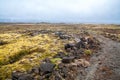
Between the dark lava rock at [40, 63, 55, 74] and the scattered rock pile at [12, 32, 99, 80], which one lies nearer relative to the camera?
the scattered rock pile at [12, 32, 99, 80]

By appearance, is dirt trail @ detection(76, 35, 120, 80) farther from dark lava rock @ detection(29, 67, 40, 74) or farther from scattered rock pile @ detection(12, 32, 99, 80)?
dark lava rock @ detection(29, 67, 40, 74)

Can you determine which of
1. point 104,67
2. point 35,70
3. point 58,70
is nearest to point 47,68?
point 58,70

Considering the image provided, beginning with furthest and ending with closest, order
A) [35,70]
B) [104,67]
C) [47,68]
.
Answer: [104,67] < [35,70] < [47,68]

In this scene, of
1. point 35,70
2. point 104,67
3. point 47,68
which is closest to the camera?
point 47,68

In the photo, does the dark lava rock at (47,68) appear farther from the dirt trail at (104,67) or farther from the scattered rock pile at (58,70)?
the dirt trail at (104,67)

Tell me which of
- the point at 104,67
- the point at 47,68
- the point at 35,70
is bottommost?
the point at 104,67

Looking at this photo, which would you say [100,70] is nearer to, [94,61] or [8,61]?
[94,61]

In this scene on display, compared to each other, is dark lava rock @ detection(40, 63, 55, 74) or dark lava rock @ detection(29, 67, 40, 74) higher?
dark lava rock @ detection(40, 63, 55, 74)

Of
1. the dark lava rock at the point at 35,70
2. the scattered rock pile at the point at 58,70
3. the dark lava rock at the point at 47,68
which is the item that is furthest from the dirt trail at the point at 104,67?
the dark lava rock at the point at 35,70

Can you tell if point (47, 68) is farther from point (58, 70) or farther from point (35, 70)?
point (35, 70)

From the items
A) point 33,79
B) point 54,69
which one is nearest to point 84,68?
point 54,69

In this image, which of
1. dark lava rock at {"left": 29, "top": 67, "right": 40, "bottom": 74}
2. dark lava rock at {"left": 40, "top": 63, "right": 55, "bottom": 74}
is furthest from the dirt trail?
dark lava rock at {"left": 29, "top": 67, "right": 40, "bottom": 74}

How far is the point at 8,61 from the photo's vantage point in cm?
4538

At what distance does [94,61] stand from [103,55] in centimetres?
655
